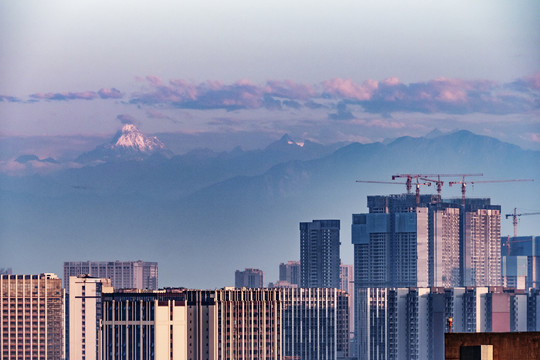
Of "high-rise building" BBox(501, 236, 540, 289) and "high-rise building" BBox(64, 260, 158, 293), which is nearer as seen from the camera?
"high-rise building" BBox(64, 260, 158, 293)

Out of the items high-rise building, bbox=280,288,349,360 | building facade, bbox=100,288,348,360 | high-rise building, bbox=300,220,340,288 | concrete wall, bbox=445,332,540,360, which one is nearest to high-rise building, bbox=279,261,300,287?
high-rise building, bbox=300,220,340,288

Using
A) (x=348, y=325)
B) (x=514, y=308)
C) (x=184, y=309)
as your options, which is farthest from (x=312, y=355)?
(x=184, y=309)

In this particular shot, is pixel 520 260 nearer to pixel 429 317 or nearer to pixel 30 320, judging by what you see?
pixel 429 317

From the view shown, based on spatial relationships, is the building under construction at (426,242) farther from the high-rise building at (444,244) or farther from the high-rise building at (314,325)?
the high-rise building at (314,325)

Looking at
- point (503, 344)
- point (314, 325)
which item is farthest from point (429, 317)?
point (503, 344)

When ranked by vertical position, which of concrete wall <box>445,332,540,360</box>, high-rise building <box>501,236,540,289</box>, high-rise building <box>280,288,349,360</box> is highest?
concrete wall <box>445,332,540,360</box>

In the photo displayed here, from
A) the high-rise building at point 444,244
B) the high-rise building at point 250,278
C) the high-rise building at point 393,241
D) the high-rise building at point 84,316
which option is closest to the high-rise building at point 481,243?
the high-rise building at point 444,244

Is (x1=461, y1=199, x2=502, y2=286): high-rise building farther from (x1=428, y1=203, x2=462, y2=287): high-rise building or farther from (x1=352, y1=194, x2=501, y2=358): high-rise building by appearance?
(x1=428, y1=203, x2=462, y2=287): high-rise building
